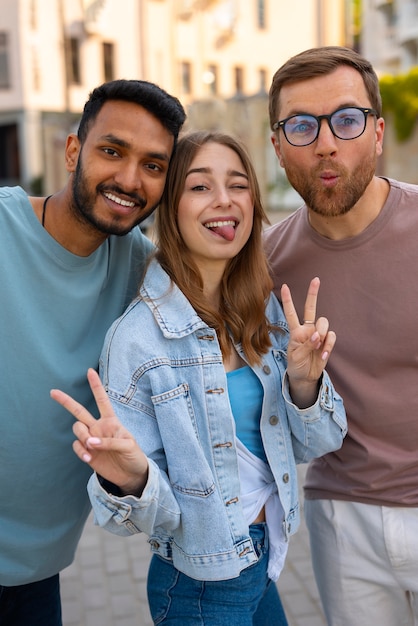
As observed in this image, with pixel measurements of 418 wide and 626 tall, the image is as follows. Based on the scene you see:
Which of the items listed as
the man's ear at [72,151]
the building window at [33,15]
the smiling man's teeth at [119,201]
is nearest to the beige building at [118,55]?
the building window at [33,15]

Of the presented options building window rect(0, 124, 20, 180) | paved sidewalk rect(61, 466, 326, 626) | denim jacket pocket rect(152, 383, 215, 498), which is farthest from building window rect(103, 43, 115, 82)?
denim jacket pocket rect(152, 383, 215, 498)

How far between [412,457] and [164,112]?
1461mm

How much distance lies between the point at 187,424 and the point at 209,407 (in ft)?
0.30

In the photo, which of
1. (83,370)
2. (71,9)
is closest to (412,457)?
(83,370)

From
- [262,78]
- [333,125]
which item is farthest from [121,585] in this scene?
[262,78]

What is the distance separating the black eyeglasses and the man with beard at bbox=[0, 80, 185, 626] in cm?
40

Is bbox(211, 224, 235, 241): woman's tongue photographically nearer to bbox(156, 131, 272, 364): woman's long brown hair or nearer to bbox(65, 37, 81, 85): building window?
bbox(156, 131, 272, 364): woman's long brown hair

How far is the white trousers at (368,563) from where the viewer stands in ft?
7.98

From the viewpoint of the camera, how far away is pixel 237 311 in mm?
2367

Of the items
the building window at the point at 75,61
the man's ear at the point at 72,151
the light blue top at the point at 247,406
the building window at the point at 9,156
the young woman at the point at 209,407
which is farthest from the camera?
the building window at the point at 9,156

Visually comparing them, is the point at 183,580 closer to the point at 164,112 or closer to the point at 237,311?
the point at 237,311

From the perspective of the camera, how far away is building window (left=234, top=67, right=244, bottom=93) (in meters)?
33.5

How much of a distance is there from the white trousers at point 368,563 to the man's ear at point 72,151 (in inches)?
61.4

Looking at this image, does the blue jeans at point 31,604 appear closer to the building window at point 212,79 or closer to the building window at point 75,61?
the building window at point 75,61
